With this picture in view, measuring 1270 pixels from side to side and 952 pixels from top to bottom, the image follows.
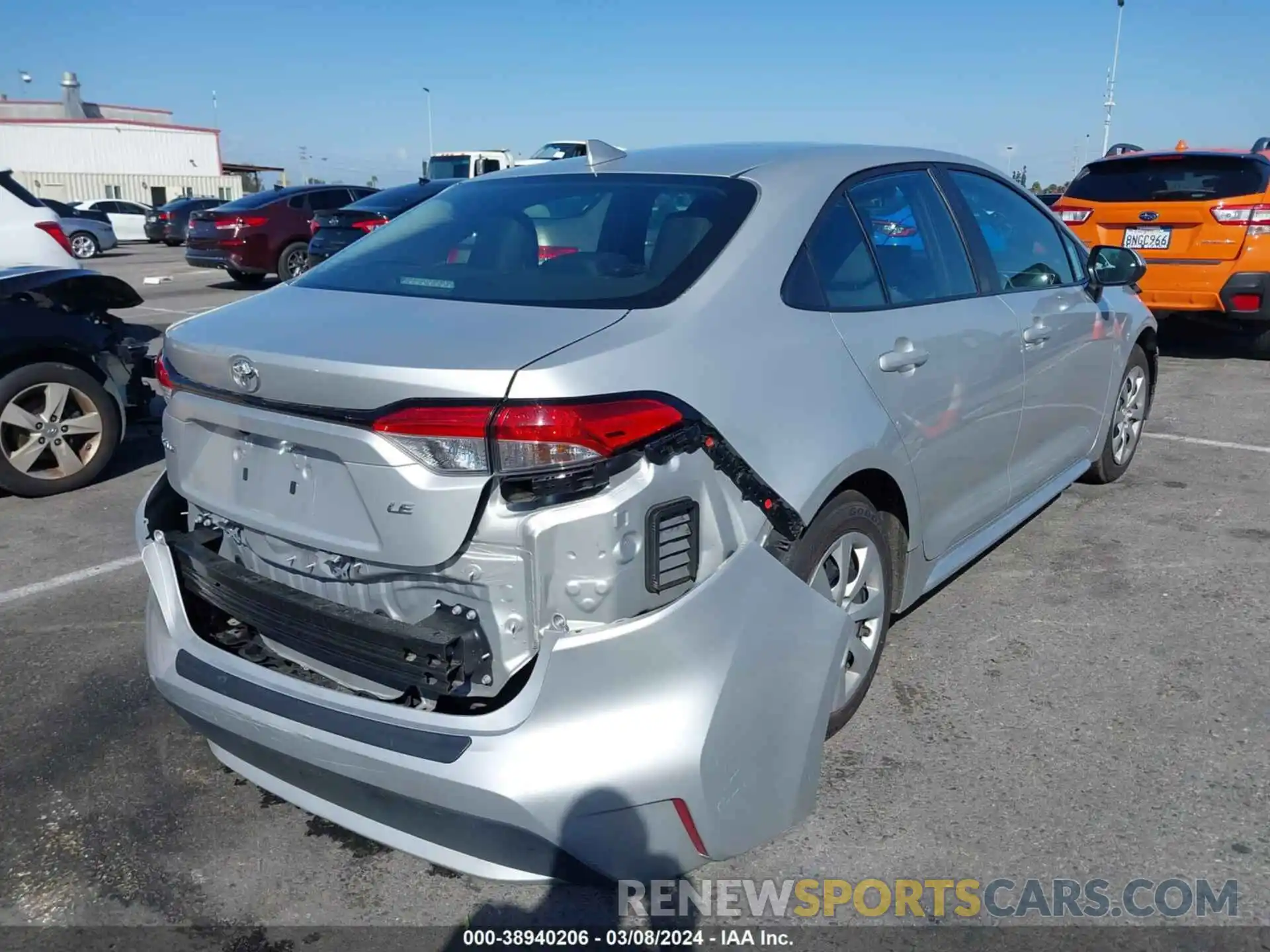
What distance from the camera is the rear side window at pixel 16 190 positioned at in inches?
272

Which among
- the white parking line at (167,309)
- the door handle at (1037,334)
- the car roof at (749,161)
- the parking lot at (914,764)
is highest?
the car roof at (749,161)

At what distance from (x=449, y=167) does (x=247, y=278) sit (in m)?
8.82

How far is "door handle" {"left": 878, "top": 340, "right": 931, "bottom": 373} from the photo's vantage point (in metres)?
2.90

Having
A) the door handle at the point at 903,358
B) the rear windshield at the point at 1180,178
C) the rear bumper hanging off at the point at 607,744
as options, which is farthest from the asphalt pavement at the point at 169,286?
the rear windshield at the point at 1180,178

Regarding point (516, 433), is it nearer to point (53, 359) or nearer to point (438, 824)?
point (438, 824)

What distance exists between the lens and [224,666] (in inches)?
99.0

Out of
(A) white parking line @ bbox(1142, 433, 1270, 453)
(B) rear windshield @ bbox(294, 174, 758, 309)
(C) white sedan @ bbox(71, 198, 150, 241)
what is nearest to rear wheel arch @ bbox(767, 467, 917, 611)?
(B) rear windshield @ bbox(294, 174, 758, 309)

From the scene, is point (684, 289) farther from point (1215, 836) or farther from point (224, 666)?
point (1215, 836)

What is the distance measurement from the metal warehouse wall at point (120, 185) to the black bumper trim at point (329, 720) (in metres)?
43.3

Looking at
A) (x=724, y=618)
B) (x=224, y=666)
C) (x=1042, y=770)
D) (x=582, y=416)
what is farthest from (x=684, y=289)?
(x=1042, y=770)

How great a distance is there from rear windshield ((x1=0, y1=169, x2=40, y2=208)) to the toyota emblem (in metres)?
5.72

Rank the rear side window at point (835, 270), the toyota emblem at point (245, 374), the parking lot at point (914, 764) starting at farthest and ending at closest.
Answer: the rear side window at point (835, 270) → the parking lot at point (914, 764) → the toyota emblem at point (245, 374)

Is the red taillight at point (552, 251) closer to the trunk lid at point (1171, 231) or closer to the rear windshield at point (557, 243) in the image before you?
the rear windshield at point (557, 243)

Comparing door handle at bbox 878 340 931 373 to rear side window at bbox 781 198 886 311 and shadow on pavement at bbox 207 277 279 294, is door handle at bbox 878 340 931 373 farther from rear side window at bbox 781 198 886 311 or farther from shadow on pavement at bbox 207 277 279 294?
shadow on pavement at bbox 207 277 279 294
